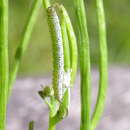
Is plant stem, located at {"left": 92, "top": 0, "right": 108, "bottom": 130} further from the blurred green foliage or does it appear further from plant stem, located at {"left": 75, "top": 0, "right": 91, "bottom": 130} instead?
the blurred green foliage

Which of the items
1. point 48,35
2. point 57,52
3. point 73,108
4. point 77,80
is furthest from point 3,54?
point 48,35

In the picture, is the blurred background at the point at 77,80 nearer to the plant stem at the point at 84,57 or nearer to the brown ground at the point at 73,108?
the brown ground at the point at 73,108

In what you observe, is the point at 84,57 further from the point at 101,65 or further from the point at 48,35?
the point at 48,35

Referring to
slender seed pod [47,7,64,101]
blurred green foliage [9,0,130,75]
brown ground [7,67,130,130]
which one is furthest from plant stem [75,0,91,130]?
blurred green foliage [9,0,130,75]

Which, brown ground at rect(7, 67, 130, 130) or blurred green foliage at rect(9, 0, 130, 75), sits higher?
blurred green foliage at rect(9, 0, 130, 75)

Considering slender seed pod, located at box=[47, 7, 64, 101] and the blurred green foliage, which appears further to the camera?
the blurred green foliage

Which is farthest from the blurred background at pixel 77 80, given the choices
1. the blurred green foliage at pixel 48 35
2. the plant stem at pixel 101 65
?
the plant stem at pixel 101 65
